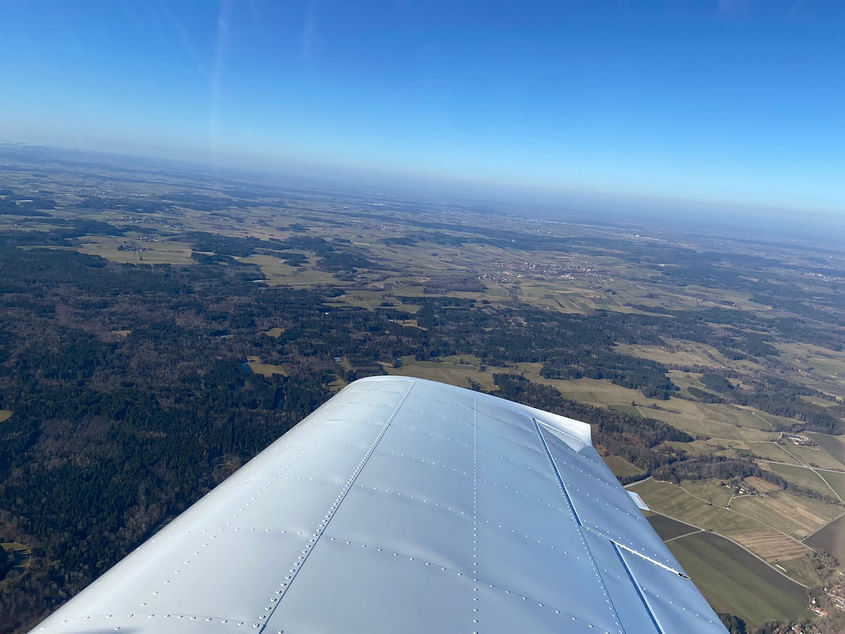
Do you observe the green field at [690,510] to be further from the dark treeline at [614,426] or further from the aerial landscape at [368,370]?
the dark treeline at [614,426]

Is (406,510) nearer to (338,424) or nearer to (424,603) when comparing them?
(424,603)

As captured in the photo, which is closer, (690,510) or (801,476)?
(690,510)

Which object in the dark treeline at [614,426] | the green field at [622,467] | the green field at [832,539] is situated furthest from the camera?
the dark treeline at [614,426]

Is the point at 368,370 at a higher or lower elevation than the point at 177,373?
higher

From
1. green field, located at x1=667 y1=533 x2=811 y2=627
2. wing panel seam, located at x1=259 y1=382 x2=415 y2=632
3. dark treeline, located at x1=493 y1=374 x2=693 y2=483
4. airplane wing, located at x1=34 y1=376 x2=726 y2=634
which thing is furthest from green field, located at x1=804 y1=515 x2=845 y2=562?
wing panel seam, located at x1=259 y1=382 x2=415 y2=632

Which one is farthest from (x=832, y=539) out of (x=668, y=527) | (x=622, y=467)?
(x=622, y=467)

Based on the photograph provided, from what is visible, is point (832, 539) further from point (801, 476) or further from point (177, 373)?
point (177, 373)

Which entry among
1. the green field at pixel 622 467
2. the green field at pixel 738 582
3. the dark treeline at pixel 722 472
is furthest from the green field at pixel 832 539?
the green field at pixel 622 467
